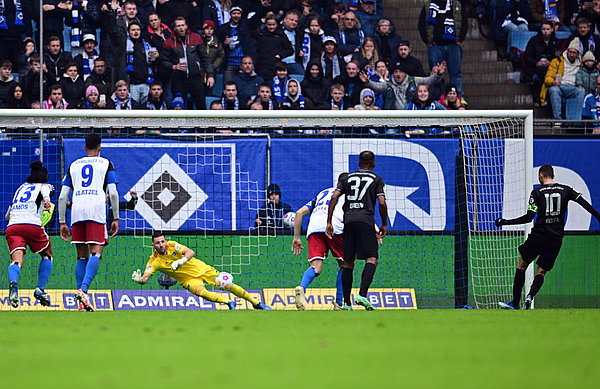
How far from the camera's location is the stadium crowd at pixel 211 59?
54.7 feet

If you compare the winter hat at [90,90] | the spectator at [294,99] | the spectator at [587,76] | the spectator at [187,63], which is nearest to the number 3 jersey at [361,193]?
the spectator at [294,99]

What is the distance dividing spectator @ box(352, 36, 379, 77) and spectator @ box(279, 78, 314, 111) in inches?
52.3

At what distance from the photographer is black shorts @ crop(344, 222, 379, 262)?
433 inches

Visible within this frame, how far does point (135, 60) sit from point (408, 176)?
5.72 metres

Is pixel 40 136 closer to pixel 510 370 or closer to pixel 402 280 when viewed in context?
pixel 402 280

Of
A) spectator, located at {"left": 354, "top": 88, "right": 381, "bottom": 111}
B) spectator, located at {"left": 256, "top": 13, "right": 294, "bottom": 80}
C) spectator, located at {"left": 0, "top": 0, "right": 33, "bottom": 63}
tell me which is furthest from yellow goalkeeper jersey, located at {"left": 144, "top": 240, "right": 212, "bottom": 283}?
spectator, located at {"left": 0, "top": 0, "right": 33, "bottom": 63}

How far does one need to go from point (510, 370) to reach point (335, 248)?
23.7ft

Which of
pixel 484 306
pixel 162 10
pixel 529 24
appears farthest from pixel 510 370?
pixel 529 24

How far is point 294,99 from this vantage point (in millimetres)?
16938

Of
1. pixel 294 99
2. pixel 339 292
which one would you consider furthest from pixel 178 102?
pixel 339 292

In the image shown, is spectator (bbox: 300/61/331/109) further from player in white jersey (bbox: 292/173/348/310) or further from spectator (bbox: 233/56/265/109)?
player in white jersey (bbox: 292/173/348/310)

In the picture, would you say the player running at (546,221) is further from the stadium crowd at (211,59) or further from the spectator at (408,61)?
the spectator at (408,61)

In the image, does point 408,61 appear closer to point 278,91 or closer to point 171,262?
point 278,91

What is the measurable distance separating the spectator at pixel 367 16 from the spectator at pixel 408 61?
106cm
